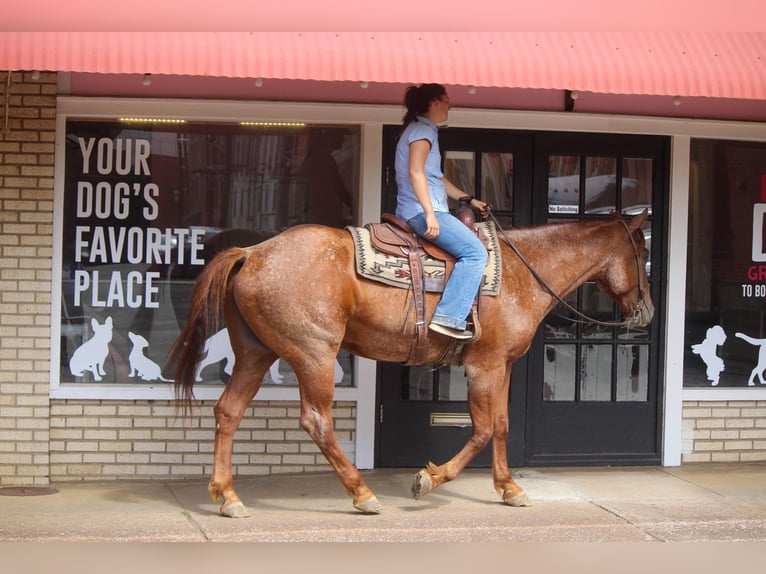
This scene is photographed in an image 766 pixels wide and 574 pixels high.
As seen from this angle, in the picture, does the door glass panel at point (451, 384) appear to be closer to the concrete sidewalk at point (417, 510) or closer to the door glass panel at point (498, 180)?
the concrete sidewalk at point (417, 510)

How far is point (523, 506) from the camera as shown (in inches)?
277

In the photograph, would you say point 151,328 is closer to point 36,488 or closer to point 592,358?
point 36,488

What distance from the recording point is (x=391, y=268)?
6.60 metres

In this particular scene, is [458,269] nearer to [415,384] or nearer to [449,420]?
[415,384]

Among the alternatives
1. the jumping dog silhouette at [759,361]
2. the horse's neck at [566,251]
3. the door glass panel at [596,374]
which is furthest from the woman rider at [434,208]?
the jumping dog silhouette at [759,361]

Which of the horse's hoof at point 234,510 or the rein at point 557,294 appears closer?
the horse's hoof at point 234,510

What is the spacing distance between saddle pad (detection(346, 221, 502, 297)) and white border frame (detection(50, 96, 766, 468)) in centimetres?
127

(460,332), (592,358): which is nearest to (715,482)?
(592,358)

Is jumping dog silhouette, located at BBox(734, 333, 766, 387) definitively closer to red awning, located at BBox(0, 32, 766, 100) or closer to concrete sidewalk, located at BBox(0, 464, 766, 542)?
concrete sidewalk, located at BBox(0, 464, 766, 542)

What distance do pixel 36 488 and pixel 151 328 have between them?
1.34 metres

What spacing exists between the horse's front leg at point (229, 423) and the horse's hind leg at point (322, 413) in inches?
15.0

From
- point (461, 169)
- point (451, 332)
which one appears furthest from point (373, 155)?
point (451, 332)

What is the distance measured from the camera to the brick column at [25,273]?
7516 millimetres

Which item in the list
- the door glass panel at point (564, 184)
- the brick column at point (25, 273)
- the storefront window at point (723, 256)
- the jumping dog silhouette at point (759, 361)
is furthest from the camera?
the jumping dog silhouette at point (759, 361)
